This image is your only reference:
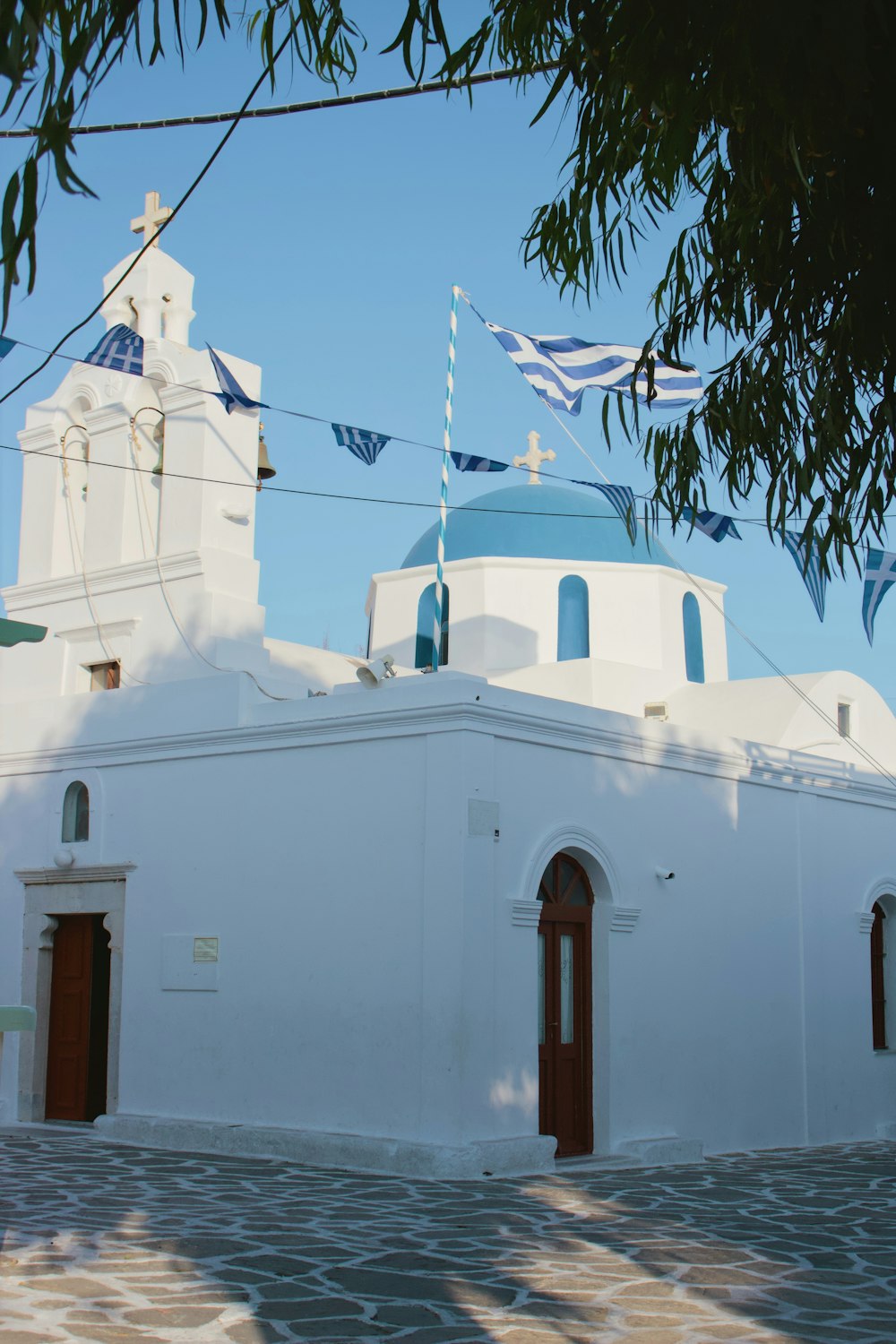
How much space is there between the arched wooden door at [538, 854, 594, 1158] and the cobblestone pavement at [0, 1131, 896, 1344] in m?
0.75

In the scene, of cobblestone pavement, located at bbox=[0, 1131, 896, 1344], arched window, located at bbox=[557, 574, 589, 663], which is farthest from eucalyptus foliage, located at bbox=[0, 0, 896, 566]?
arched window, located at bbox=[557, 574, 589, 663]

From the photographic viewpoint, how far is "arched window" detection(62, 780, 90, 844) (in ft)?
42.3

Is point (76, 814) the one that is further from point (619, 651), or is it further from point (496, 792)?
point (619, 651)

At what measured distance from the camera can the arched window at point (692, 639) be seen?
→ 57.6 ft

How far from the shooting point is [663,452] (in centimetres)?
538

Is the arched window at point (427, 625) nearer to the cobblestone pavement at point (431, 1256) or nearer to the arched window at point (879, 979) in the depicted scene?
the arched window at point (879, 979)

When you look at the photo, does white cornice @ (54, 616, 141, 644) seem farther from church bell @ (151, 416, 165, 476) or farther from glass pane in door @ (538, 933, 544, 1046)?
glass pane in door @ (538, 933, 544, 1046)

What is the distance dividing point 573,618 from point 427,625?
6.17 ft

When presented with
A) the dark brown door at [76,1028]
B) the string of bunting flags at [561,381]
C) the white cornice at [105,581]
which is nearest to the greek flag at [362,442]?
the string of bunting flags at [561,381]

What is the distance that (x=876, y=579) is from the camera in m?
12.0

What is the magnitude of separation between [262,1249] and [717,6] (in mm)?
5887

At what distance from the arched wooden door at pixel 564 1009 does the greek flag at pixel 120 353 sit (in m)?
5.39

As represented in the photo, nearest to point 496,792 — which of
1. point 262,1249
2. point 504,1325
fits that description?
point 262,1249

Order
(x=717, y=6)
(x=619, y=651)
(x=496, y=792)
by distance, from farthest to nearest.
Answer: (x=619, y=651)
(x=496, y=792)
(x=717, y=6)
